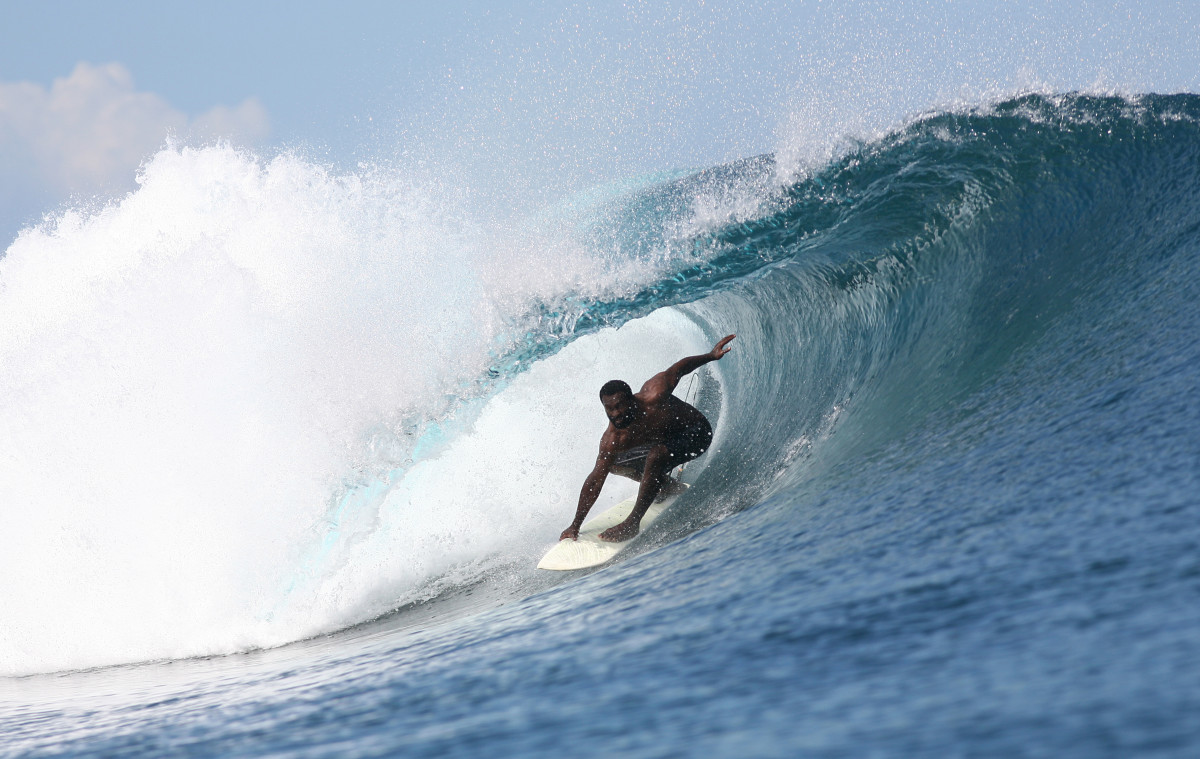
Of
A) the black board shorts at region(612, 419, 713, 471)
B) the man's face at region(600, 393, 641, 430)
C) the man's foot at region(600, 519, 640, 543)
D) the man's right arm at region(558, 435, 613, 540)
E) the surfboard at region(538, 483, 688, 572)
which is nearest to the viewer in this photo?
the surfboard at region(538, 483, 688, 572)

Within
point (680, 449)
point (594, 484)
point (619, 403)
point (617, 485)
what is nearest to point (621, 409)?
point (619, 403)

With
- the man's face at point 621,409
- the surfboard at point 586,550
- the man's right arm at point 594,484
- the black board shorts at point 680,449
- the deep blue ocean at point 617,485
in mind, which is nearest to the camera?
the deep blue ocean at point 617,485

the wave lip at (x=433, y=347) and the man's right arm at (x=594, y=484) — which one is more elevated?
the wave lip at (x=433, y=347)

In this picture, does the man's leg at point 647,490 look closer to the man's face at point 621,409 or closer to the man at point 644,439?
the man at point 644,439

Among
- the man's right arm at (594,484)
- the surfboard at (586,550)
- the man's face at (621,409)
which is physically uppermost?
the man's face at (621,409)

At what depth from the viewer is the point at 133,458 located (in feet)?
19.7

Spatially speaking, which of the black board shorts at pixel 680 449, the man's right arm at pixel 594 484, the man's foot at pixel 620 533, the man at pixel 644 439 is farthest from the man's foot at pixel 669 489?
the man's foot at pixel 620 533

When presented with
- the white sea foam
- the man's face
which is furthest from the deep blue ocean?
the man's face

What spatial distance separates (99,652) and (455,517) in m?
2.27

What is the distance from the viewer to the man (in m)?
5.08

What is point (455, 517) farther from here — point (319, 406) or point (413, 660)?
point (413, 660)

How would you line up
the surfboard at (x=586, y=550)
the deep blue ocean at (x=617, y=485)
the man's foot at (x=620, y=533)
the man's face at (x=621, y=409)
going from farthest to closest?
the man's face at (x=621, y=409) → the man's foot at (x=620, y=533) → the surfboard at (x=586, y=550) → the deep blue ocean at (x=617, y=485)

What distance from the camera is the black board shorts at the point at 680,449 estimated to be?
18.1 ft

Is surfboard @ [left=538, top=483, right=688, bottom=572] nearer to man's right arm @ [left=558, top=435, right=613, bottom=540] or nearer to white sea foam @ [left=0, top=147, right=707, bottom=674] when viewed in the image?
man's right arm @ [left=558, top=435, right=613, bottom=540]
